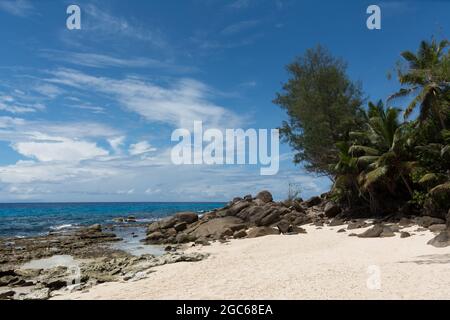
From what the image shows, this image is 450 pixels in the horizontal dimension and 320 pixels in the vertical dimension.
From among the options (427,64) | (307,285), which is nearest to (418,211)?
(427,64)

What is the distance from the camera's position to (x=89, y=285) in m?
13.9

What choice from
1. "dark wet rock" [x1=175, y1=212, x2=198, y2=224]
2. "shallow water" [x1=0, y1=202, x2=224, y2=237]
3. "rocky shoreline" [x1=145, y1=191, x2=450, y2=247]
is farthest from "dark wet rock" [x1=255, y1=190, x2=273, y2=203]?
"shallow water" [x1=0, y1=202, x2=224, y2=237]


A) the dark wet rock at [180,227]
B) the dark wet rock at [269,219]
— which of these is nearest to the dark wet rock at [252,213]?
the dark wet rock at [269,219]

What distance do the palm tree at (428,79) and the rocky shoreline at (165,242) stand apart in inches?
258

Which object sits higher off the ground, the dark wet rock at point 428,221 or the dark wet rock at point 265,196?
the dark wet rock at point 265,196

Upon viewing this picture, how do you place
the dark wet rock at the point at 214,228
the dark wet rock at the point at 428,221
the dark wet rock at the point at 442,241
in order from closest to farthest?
1. the dark wet rock at the point at 442,241
2. the dark wet rock at the point at 428,221
3. the dark wet rock at the point at 214,228

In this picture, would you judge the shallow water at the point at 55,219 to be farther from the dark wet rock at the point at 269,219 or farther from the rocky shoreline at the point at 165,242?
the dark wet rock at the point at 269,219

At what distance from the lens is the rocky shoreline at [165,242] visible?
1542 cm

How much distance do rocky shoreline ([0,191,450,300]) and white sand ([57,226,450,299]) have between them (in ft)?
4.56

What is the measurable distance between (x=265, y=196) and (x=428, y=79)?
25564mm

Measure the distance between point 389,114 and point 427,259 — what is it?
55.4 ft

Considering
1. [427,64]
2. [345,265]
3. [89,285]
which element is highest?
[427,64]
